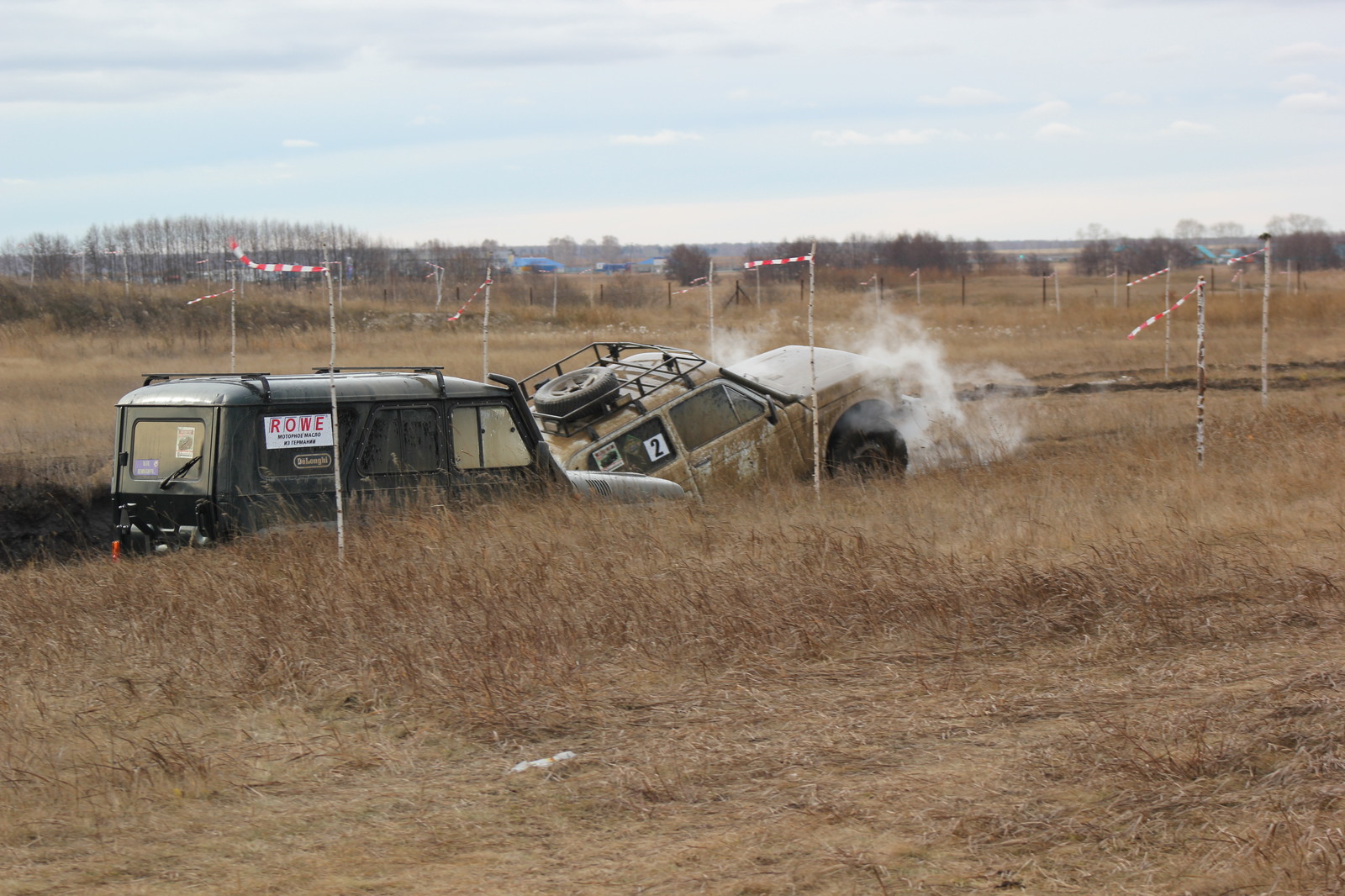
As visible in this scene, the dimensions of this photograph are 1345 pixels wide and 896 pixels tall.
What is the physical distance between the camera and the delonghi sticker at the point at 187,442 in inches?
297

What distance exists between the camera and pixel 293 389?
7.80 metres

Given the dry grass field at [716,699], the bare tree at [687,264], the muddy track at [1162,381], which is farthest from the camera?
the bare tree at [687,264]

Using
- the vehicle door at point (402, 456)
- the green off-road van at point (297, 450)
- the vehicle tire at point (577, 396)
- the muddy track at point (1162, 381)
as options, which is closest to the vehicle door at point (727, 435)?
the vehicle tire at point (577, 396)

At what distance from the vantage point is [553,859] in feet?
12.5

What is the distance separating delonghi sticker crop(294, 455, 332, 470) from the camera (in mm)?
7777

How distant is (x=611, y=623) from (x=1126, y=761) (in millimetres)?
2791

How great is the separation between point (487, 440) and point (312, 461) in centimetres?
132

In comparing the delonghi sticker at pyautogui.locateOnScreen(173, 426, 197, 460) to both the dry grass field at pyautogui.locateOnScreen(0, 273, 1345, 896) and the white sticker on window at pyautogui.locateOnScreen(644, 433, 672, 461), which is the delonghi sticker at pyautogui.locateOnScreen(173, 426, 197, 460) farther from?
the white sticker on window at pyautogui.locateOnScreen(644, 433, 672, 461)

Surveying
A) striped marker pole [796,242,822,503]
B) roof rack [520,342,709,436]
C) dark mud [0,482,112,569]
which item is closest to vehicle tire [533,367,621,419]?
roof rack [520,342,709,436]

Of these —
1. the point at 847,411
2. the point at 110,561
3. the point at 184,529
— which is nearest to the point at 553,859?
the point at 184,529

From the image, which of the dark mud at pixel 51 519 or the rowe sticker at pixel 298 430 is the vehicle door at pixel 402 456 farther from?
the dark mud at pixel 51 519

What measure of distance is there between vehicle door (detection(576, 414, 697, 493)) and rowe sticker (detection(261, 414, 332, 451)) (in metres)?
2.52

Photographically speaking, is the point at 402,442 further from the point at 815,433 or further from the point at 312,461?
the point at 815,433

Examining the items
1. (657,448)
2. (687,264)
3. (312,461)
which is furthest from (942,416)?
(687,264)
